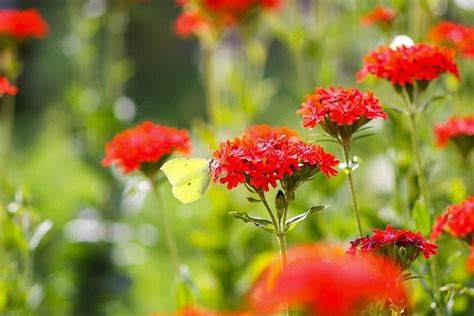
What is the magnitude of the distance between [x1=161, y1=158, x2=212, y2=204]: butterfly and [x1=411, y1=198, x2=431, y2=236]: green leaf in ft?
1.27

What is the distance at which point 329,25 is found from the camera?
7.09 ft

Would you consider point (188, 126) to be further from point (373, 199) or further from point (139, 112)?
point (373, 199)

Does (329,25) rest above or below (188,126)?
below

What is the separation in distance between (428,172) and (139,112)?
2.91m

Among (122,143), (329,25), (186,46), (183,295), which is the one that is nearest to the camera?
(122,143)

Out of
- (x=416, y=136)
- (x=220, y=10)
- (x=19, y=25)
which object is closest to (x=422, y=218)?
(x=416, y=136)

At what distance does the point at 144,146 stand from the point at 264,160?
0.42 metres

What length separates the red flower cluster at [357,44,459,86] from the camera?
100 cm

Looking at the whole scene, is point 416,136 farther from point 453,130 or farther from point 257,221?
Answer: point 257,221

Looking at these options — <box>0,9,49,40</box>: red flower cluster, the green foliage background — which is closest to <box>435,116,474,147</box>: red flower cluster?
the green foliage background

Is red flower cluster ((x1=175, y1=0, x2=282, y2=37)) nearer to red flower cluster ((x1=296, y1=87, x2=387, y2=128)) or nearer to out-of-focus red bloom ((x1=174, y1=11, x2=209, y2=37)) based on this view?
out-of-focus red bloom ((x1=174, y1=11, x2=209, y2=37))

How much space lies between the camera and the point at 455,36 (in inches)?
61.4

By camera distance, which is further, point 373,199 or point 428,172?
point 373,199

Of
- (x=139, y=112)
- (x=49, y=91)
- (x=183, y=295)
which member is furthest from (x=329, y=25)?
(x=49, y=91)
